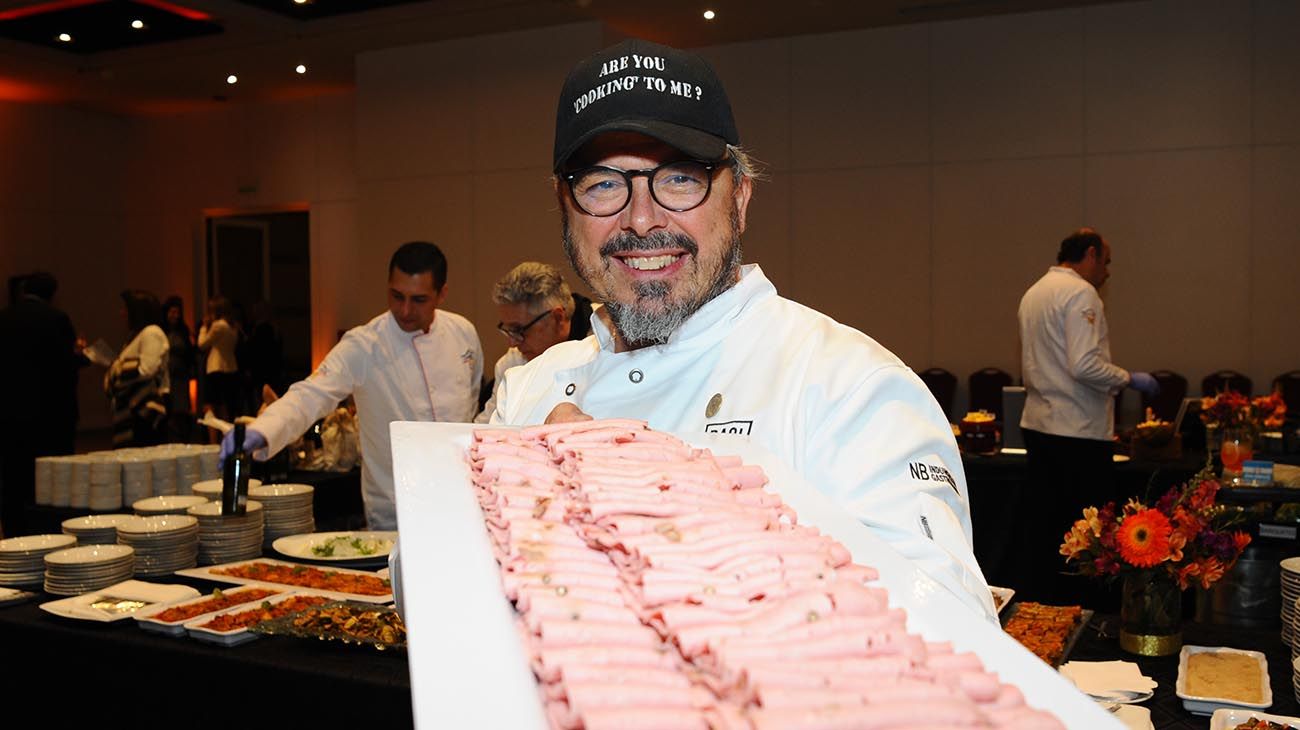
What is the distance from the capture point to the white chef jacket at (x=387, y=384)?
4.32m

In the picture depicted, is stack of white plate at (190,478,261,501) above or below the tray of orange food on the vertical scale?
above

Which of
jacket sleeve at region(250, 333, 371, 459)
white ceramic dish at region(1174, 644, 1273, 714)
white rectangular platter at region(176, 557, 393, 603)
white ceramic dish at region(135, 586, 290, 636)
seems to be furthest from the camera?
jacket sleeve at region(250, 333, 371, 459)

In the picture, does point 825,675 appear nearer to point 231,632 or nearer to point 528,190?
point 231,632

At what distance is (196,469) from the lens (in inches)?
171

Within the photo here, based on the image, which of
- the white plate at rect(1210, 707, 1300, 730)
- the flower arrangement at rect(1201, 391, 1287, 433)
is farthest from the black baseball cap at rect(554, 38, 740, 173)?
the flower arrangement at rect(1201, 391, 1287, 433)

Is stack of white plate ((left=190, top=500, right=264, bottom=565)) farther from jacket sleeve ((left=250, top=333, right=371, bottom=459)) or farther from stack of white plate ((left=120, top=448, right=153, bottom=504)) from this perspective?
stack of white plate ((left=120, top=448, right=153, bottom=504))

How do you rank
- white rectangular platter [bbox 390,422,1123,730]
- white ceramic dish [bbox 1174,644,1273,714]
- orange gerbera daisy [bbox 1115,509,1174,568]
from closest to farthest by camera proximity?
white rectangular platter [bbox 390,422,1123,730] < white ceramic dish [bbox 1174,644,1273,714] < orange gerbera daisy [bbox 1115,509,1174,568]

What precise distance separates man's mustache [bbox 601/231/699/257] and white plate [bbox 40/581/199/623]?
1.98 meters

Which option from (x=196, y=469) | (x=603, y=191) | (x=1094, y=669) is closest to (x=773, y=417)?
(x=603, y=191)

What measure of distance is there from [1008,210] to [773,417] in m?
8.07

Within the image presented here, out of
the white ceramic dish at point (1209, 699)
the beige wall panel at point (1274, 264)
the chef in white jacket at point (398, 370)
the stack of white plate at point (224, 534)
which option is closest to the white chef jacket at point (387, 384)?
the chef in white jacket at point (398, 370)

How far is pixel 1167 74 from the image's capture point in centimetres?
829

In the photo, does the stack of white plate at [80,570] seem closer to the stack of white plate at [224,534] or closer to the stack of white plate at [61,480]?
the stack of white plate at [224,534]

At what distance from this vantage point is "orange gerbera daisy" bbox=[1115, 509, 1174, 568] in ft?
8.27
